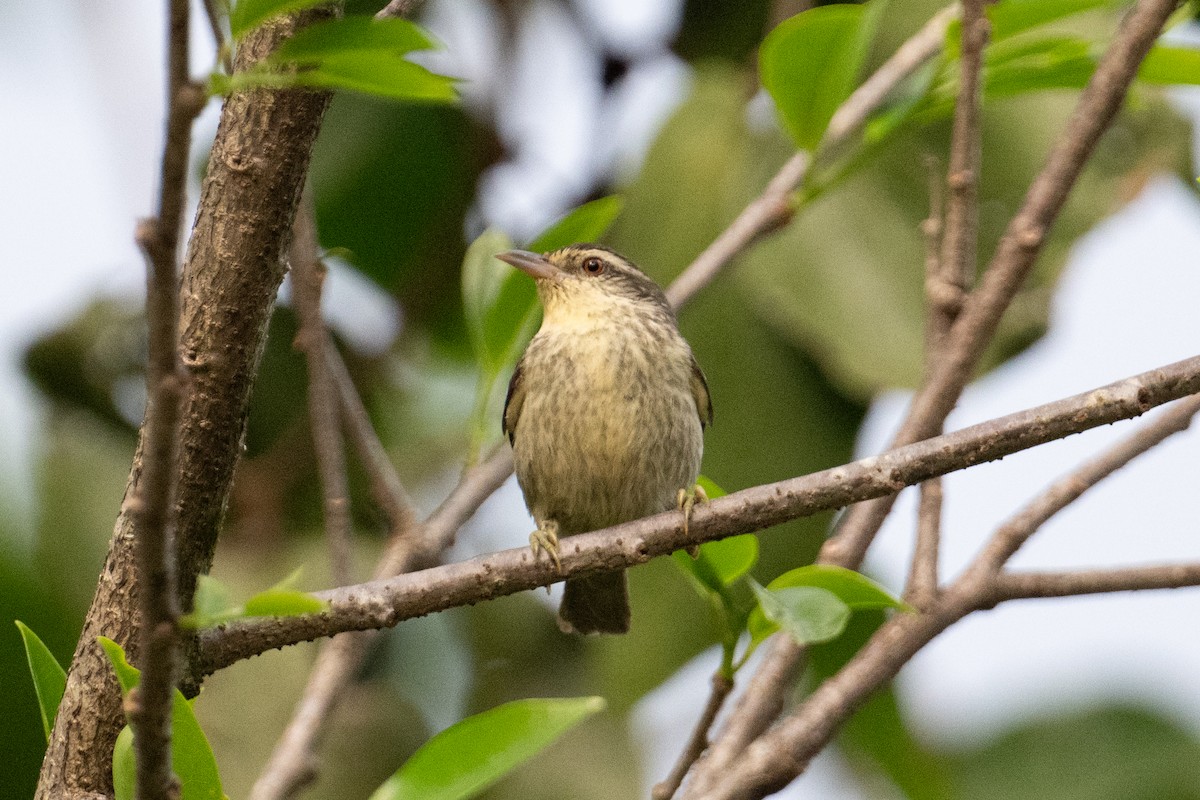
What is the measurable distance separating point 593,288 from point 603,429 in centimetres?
63

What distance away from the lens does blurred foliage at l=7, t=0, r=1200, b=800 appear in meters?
3.42

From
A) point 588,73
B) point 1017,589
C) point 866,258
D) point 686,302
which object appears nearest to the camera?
point 1017,589

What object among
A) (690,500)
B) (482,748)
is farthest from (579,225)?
(482,748)

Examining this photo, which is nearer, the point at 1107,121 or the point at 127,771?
the point at 127,771

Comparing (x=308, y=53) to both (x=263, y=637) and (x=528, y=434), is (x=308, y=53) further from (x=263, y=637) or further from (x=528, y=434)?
(x=528, y=434)

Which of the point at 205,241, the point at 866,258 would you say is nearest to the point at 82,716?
the point at 205,241

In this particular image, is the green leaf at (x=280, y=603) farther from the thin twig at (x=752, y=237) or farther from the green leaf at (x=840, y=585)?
the thin twig at (x=752, y=237)

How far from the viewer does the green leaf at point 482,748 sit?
6.10 ft

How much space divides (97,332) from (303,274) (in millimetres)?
A: 1081

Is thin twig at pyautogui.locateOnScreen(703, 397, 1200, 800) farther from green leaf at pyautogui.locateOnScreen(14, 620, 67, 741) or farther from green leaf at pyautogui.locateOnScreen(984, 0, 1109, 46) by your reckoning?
green leaf at pyautogui.locateOnScreen(14, 620, 67, 741)

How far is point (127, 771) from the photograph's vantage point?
1.79 metres

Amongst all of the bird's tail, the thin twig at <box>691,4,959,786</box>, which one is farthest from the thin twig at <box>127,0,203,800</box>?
the bird's tail

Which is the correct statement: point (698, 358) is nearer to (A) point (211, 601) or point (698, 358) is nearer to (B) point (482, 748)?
(B) point (482, 748)

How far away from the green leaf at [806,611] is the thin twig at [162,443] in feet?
2.97
